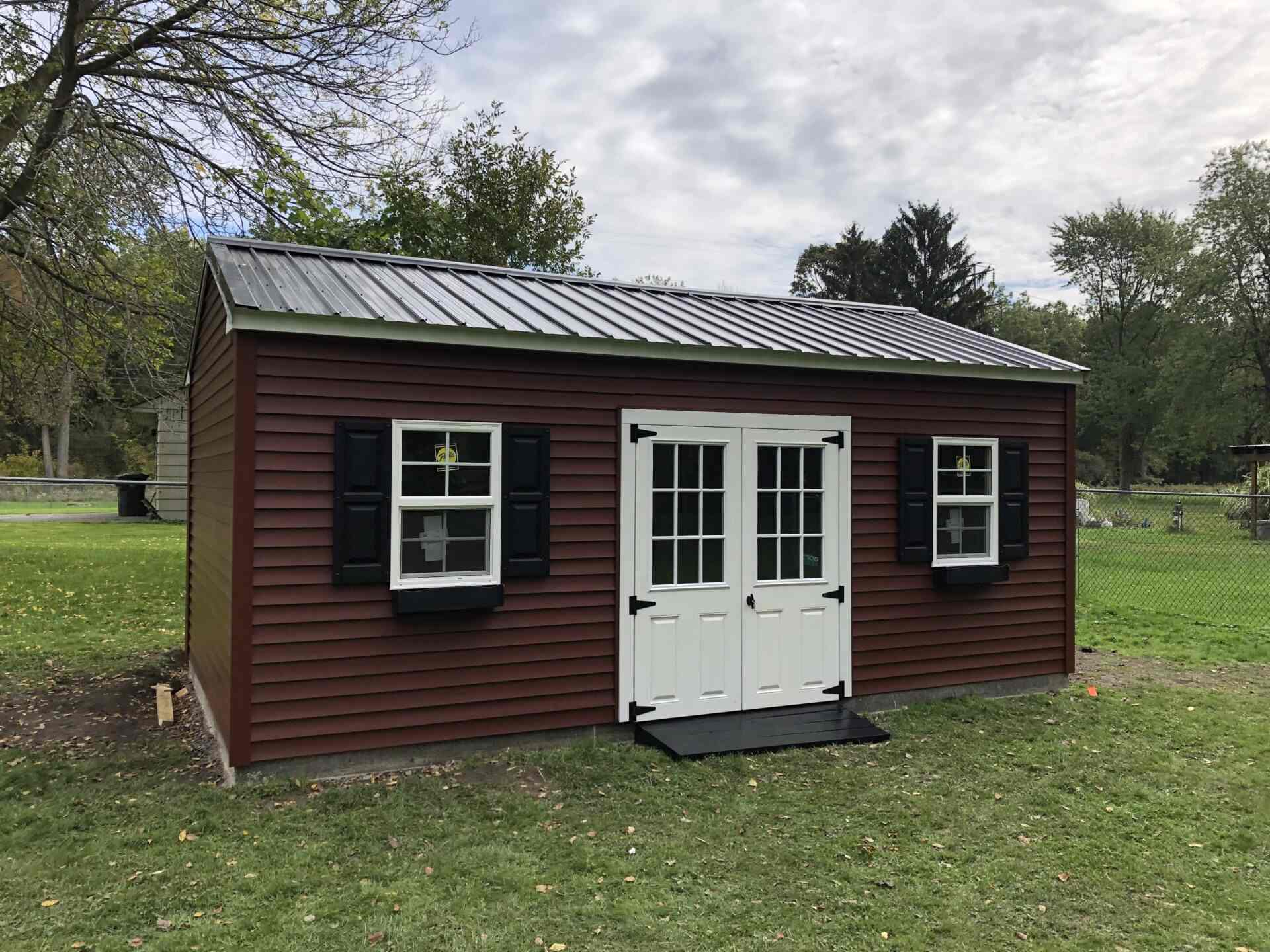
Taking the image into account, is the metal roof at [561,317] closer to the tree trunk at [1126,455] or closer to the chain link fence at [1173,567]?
the chain link fence at [1173,567]

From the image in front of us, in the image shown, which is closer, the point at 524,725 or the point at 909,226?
the point at 524,725

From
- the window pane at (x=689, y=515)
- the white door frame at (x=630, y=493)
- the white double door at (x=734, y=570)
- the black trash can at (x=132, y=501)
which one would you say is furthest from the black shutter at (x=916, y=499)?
the black trash can at (x=132, y=501)

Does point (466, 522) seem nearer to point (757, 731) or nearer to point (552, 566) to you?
point (552, 566)

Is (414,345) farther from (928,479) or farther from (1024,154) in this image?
(1024,154)

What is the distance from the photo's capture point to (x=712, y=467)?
18.8 feet

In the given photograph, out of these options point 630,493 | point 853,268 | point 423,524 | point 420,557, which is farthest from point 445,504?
point 853,268

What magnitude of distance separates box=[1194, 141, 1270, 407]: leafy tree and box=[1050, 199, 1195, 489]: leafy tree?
21.3 ft

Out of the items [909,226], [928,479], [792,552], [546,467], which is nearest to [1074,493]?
[928,479]

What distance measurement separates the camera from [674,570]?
564 cm

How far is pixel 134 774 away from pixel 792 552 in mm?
4290

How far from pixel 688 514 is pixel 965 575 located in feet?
7.56

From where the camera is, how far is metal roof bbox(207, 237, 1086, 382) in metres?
4.82

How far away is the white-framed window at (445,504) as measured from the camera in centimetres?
484

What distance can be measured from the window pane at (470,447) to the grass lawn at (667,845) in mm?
1803
